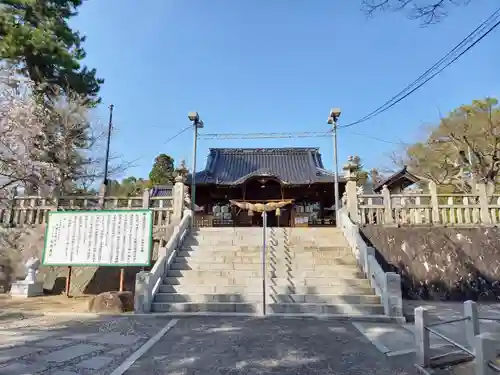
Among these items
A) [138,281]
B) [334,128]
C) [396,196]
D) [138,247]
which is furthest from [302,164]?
[138,281]

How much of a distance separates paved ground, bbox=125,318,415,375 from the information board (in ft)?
11.2

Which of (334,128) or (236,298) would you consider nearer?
(236,298)

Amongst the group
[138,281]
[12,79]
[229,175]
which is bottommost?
[138,281]

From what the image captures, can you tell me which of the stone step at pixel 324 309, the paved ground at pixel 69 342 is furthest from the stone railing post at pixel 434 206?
the paved ground at pixel 69 342

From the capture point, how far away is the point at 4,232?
1198cm

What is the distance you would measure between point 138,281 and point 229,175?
12327 millimetres

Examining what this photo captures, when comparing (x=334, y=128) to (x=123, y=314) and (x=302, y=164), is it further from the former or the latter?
(x=123, y=314)

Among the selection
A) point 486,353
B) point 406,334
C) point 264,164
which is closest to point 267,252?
point 406,334

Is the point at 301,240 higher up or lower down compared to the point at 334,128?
lower down

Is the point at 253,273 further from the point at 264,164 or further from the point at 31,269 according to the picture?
the point at 264,164

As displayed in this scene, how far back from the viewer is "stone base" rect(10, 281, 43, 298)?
33.2 feet

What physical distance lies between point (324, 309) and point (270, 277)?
1768 millimetres

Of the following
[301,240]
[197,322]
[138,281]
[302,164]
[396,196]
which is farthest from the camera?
[302,164]

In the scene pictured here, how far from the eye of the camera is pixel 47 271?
1146 cm
